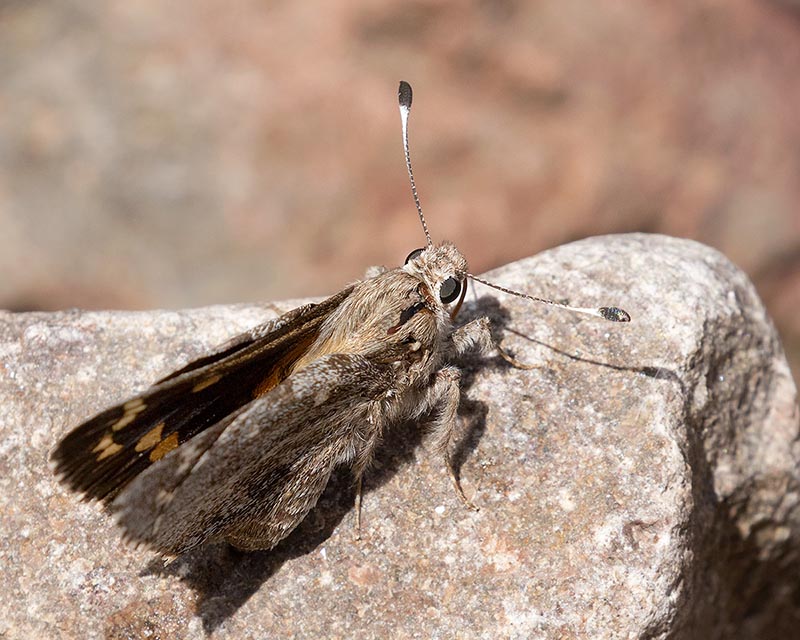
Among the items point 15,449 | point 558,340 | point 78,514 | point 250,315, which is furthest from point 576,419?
point 15,449

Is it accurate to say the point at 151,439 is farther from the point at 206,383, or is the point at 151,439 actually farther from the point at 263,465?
the point at 263,465

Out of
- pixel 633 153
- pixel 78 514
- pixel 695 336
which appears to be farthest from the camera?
pixel 633 153

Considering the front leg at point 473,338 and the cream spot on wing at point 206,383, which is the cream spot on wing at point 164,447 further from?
the front leg at point 473,338

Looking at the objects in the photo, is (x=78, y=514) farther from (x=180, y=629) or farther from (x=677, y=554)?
(x=677, y=554)

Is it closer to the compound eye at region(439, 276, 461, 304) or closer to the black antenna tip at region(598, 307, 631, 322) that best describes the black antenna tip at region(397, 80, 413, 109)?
the compound eye at region(439, 276, 461, 304)

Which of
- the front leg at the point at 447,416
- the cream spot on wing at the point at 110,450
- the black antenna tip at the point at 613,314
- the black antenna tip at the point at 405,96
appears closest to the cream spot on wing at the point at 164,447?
the cream spot on wing at the point at 110,450

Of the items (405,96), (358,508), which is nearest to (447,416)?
(358,508)

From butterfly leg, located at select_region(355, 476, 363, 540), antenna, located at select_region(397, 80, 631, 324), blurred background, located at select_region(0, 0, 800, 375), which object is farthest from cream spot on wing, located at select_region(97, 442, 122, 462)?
blurred background, located at select_region(0, 0, 800, 375)
